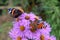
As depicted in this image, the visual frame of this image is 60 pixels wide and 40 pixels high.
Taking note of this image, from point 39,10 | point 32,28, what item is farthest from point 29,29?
point 39,10

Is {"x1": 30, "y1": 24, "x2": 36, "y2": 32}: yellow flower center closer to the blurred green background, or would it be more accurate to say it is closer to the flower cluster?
the flower cluster

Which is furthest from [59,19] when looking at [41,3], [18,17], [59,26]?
[18,17]

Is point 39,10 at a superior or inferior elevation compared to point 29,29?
inferior

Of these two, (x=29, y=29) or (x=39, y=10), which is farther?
(x=39, y=10)

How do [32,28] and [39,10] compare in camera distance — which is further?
[39,10]

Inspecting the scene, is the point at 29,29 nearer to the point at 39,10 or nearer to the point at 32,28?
the point at 32,28
